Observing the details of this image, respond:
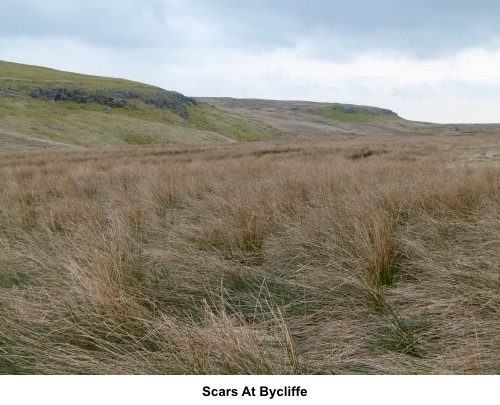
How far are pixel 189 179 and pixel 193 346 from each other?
214 inches

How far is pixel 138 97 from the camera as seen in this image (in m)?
77.4

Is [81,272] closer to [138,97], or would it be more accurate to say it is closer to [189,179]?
[189,179]

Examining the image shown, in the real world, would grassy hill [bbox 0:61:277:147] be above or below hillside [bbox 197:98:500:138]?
below

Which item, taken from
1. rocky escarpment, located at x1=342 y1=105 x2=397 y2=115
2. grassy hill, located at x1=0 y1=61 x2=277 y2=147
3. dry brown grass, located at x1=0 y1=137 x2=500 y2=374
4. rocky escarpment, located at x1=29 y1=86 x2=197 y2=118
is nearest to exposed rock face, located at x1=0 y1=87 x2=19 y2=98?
grassy hill, located at x1=0 y1=61 x2=277 y2=147

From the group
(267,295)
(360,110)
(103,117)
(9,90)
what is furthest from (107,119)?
(360,110)

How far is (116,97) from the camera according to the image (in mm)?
72375

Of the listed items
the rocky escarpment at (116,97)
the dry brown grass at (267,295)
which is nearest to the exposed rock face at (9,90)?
the rocky escarpment at (116,97)

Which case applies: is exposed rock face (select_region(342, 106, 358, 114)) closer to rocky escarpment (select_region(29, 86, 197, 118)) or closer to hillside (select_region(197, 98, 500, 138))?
hillside (select_region(197, 98, 500, 138))

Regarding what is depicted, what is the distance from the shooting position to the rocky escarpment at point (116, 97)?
211ft

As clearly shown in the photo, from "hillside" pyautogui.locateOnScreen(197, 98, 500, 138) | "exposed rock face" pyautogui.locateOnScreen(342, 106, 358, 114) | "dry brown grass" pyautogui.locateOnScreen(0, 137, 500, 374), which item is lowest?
"dry brown grass" pyautogui.locateOnScreen(0, 137, 500, 374)

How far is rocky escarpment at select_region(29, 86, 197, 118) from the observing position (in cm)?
6444

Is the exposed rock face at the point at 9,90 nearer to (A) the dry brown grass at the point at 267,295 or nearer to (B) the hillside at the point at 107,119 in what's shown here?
(B) the hillside at the point at 107,119

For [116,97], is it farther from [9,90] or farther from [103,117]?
[9,90]
